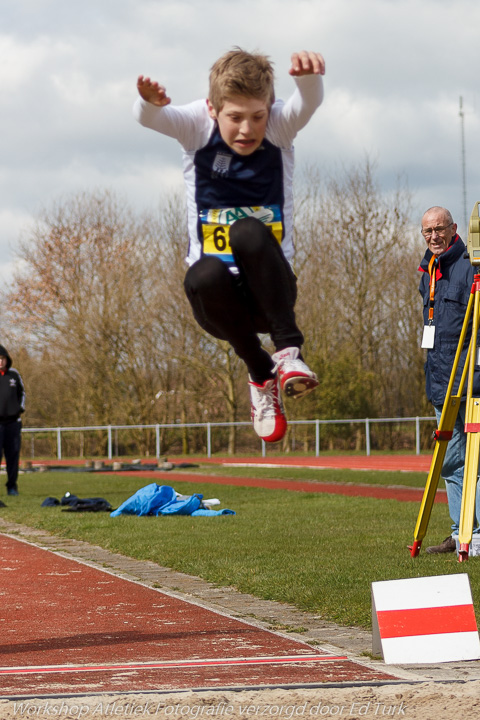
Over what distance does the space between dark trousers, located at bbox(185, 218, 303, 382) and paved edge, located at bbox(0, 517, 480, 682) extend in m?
1.80

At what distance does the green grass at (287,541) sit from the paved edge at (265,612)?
0.39 ft

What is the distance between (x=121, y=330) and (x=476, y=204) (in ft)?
18.4

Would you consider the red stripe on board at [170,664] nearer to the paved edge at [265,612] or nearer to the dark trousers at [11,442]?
the paved edge at [265,612]

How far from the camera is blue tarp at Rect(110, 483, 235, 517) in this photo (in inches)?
516

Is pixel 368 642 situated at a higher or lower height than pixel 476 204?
lower

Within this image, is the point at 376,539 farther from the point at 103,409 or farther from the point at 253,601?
the point at 103,409

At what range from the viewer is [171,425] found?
3080 centimetres

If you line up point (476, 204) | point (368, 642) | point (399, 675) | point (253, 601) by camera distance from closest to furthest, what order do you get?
point (399, 675), point (368, 642), point (476, 204), point (253, 601)

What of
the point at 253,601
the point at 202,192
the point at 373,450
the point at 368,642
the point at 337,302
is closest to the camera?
the point at 202,192

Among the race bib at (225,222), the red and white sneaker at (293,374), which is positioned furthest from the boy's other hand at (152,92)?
the red and white sneaker at (293,374)

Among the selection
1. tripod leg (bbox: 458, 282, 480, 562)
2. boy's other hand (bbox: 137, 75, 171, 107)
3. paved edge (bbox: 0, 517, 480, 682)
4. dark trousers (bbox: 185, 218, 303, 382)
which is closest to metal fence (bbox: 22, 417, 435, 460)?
paved edge (bbox: 0, 517, 480, 682)

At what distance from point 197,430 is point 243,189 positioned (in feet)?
90.7

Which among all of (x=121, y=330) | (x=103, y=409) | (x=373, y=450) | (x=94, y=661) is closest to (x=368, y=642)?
(x=94, y=661)

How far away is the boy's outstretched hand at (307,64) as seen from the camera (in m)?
3.45
